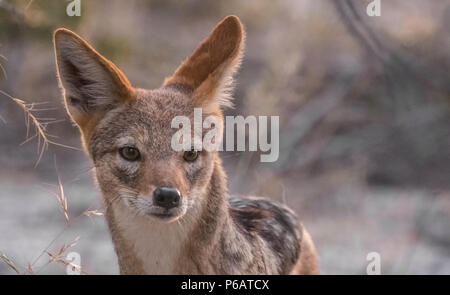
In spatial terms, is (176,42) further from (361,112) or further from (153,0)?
(361,112)

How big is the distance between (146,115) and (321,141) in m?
6.63

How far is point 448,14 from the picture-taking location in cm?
1152

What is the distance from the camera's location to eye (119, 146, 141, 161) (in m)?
4.18

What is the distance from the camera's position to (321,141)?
10.7 m

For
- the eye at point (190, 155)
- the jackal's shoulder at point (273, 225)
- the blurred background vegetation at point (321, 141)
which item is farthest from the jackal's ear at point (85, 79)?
the blurred background vegetation at point (321, 141)

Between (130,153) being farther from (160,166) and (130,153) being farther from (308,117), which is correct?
(308,117)

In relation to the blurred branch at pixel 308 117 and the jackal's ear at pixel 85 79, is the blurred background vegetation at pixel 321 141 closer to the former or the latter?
the blurred branch at pixel 308 117

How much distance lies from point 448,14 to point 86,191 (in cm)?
604

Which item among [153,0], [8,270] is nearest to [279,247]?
[8,270]

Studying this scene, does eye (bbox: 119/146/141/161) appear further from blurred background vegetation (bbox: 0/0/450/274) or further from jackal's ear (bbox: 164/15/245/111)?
blurred background vegetation (bbox: 0/0/450/274)

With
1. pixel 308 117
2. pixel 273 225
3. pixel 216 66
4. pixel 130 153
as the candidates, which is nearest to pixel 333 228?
pixel 308 117

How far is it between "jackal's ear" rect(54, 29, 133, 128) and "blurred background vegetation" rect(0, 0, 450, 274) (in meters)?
3.28

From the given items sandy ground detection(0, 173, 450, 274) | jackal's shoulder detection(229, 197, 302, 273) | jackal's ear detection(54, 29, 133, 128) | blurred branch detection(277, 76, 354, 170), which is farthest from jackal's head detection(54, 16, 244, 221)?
blurred branch detection(277, 76, 354, 170)
